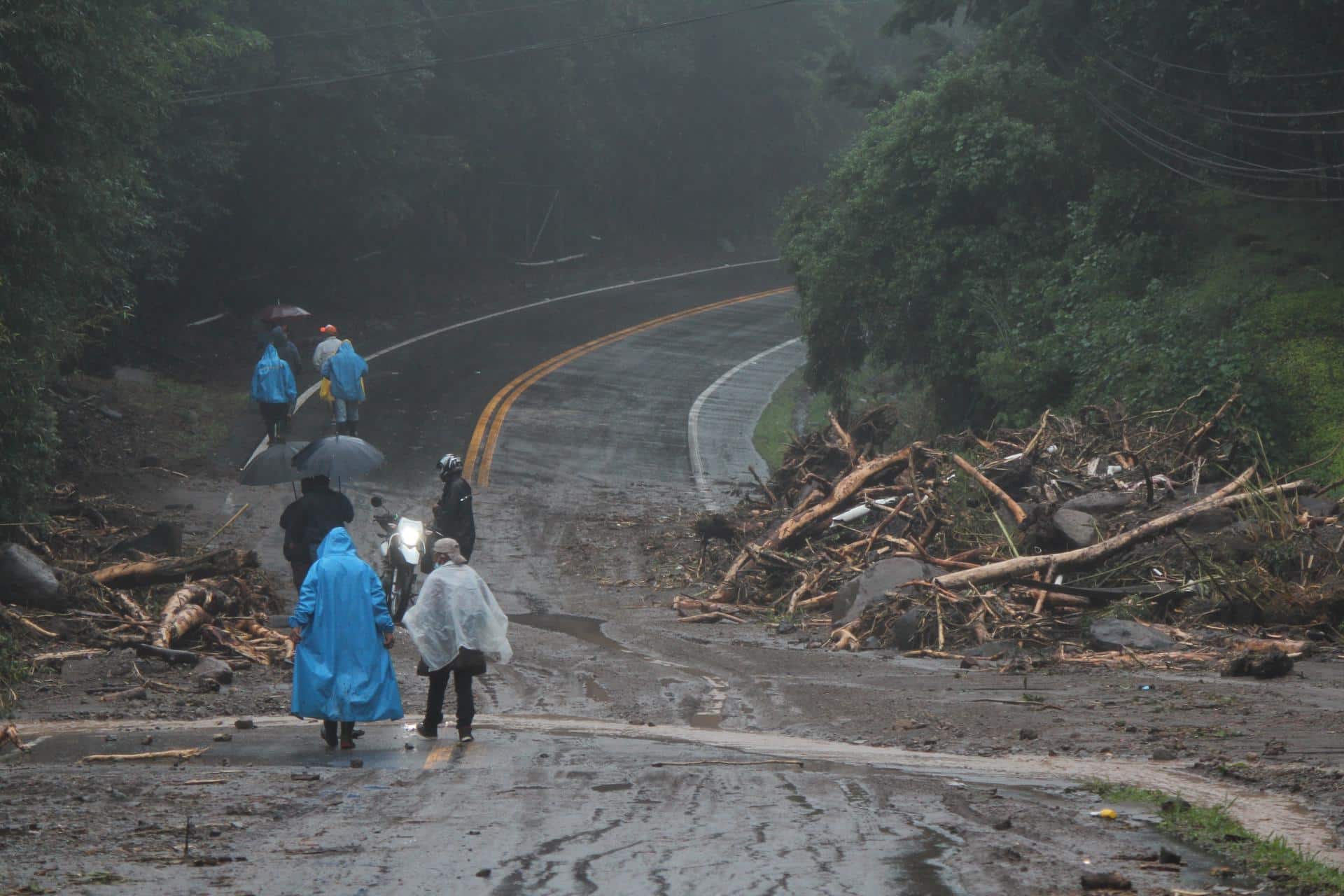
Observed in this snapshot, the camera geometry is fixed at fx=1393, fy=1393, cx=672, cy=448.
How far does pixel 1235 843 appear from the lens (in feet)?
21.8

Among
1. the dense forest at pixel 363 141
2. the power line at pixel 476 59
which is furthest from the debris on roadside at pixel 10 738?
the power line at pixel 476 59

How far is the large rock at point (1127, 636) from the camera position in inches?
495

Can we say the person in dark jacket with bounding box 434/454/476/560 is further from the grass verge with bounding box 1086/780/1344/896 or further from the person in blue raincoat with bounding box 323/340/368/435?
the grass verge with bounding box 1086/780/1344/896

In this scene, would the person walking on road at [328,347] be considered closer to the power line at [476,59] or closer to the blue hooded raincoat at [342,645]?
the power line at [476,59]

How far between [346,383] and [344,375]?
13 cm

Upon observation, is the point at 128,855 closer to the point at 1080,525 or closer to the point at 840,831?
the point at 840,831

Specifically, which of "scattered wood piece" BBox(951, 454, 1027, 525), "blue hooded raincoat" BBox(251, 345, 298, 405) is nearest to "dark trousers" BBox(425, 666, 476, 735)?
"scattered wood piece" BBox(951, 454, 1027, 525)

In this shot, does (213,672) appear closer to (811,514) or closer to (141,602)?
(141,602)

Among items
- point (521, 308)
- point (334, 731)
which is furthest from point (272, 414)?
point (521, 308)

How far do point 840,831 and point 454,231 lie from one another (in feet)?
140

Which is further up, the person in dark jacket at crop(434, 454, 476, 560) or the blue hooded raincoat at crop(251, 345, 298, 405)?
the blue hooded raincoat at crop(251, 345, 298, 405)

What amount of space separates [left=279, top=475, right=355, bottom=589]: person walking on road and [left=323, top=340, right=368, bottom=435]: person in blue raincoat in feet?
29.1

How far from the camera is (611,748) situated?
9.41m

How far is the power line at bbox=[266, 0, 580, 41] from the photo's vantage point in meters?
36.8
